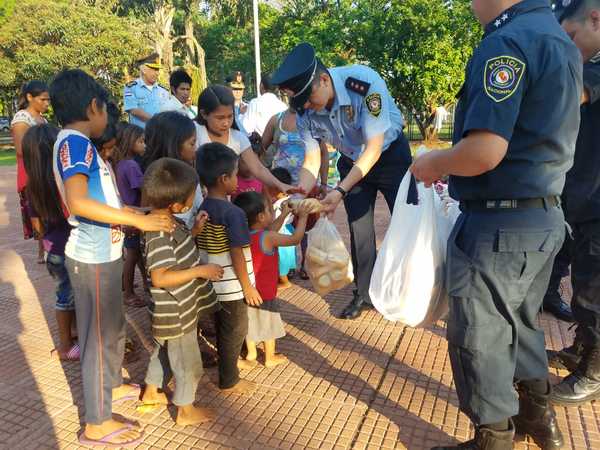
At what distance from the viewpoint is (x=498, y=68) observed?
159 cm

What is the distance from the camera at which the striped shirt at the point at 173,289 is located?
2184mm

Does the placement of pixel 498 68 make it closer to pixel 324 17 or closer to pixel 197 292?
pixel 197 292

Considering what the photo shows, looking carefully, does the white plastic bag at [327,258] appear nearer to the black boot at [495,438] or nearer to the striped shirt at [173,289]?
the striped shirt at [173,289]

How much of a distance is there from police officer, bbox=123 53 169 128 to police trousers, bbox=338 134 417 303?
2.37 meters

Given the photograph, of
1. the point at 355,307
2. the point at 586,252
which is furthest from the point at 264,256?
the point at 586,252

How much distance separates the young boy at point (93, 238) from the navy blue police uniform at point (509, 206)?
1.29 metres

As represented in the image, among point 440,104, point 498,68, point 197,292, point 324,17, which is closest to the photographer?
point 498,68

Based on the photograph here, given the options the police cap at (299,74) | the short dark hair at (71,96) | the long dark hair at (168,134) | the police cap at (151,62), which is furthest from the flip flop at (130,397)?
the police cap at (151,62)

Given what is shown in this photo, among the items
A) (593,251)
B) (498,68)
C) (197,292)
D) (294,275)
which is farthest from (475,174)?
(294,275)

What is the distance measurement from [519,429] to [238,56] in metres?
31.7

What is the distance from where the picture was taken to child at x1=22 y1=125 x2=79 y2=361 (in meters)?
2.67

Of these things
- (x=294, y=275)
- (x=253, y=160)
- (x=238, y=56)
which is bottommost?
(x=294, y=275)

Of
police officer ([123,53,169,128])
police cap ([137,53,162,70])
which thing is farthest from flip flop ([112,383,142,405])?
police cap ([137,53,162,70])

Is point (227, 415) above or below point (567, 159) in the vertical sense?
below
